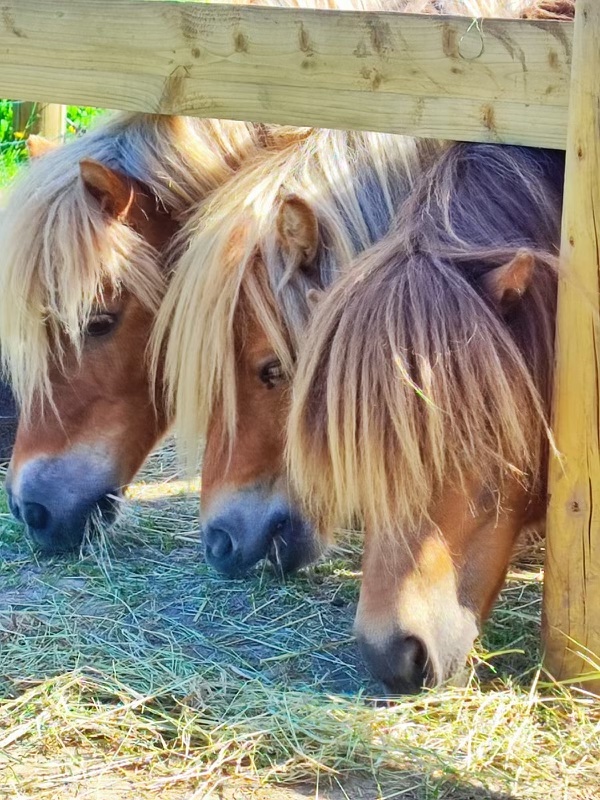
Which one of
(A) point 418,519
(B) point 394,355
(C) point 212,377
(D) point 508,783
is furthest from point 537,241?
(D) point 508,783

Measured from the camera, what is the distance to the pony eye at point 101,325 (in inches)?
122

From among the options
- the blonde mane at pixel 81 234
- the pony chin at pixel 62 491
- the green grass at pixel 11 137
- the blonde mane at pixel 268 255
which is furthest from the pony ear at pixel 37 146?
the green grass at pixel 11 137

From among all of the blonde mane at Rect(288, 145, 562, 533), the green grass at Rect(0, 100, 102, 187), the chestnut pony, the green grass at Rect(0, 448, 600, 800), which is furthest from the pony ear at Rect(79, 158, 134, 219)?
the green grass at Rect(0, 100, 102, 187)

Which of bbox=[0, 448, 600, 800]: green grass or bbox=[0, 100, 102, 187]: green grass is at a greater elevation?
bbox=[0, 100, 102, 187]: green grass

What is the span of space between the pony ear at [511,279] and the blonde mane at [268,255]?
561mm

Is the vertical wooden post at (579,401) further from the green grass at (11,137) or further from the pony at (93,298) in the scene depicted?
the green grass at (11,137)

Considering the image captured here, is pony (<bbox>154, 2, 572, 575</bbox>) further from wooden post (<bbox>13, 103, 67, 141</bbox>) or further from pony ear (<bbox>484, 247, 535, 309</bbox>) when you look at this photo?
wooden post (<bbox>13, 103, 67, 141</bbox>)

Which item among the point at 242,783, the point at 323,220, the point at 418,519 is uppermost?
the point at 323,220

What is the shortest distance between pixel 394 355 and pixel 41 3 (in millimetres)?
1487

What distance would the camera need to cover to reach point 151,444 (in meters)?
3.30

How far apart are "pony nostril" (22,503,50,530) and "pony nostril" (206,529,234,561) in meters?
0.62

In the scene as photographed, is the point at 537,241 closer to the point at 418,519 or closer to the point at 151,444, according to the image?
the point at 418,519

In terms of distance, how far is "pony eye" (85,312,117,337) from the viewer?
3.11 metres

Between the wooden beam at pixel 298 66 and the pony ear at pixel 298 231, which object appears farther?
the pony ear at pixel 298 231
